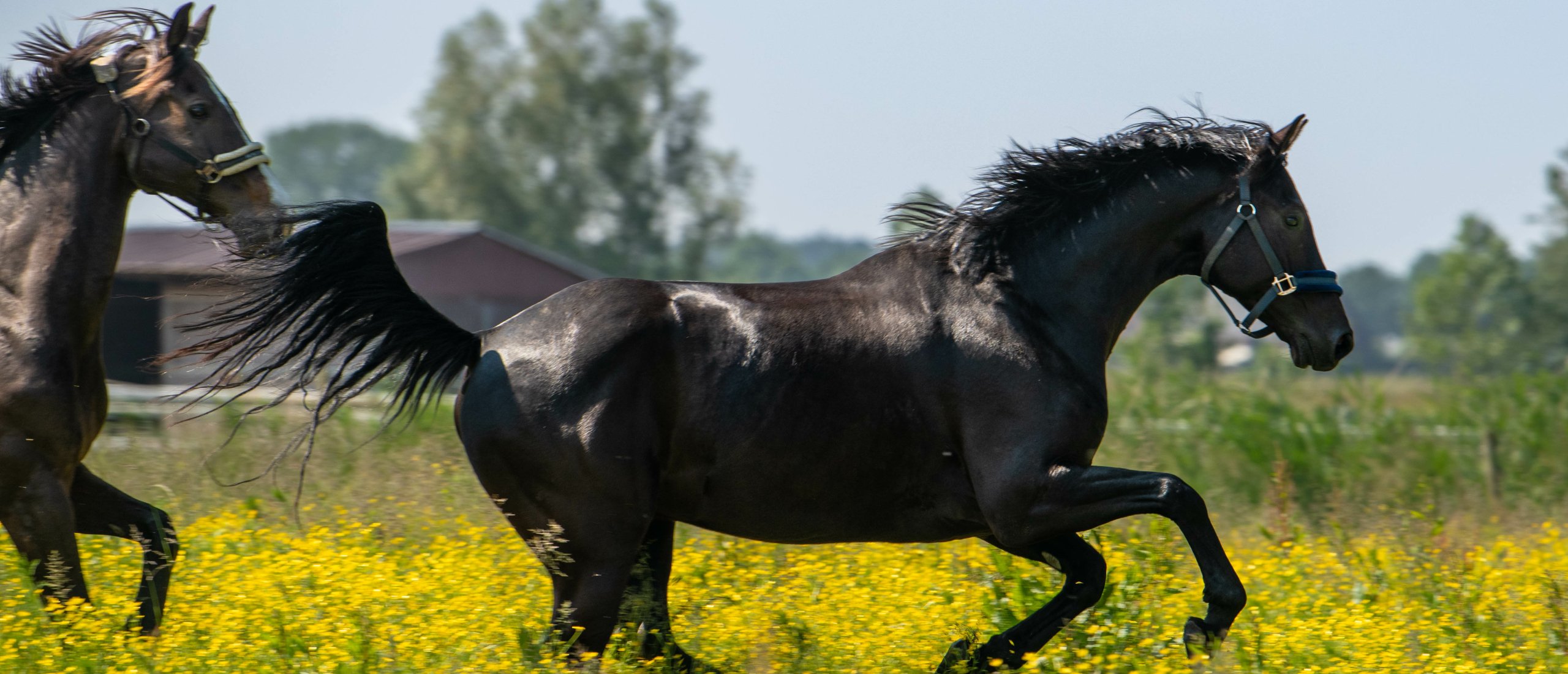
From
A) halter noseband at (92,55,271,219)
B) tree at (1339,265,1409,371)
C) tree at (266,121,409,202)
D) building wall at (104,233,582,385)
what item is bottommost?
halter noseband at (92,55,271,219)

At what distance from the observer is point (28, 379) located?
4320mm

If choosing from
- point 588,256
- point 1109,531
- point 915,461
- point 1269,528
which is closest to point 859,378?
point 915,461

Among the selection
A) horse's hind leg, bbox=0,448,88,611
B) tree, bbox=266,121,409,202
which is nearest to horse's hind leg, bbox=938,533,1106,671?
horse's hind leg, bbox=0,448,88,611

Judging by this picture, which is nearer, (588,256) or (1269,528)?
(1269,528)

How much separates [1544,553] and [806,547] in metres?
3.76

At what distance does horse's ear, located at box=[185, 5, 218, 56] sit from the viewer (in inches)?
190

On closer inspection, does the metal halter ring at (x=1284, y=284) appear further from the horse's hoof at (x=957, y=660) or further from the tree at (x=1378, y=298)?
the tree at (x=1378, y=298)

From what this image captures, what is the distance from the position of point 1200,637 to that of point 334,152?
129688 millimetres

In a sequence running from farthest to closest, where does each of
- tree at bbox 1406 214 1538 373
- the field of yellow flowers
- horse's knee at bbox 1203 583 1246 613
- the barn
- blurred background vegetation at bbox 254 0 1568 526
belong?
blurred background vegetation at bbox 254 0 1568 526 → tree at bbox 1406 214 1538 373 → the barn → the field of yellow flowers → horse's knee at bbox 1203 583 1246 613

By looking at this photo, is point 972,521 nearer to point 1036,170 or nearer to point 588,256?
point 1036,170

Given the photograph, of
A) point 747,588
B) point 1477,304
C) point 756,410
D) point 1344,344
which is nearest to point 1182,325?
point 1477,304

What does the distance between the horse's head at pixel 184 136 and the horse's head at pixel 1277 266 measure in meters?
3.19

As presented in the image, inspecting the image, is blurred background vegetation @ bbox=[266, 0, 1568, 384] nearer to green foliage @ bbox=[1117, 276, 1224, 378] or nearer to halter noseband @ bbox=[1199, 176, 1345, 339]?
green foliage @ bbox=[1117, 276, 1224, 378]

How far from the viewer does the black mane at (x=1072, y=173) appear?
4.64 meters
